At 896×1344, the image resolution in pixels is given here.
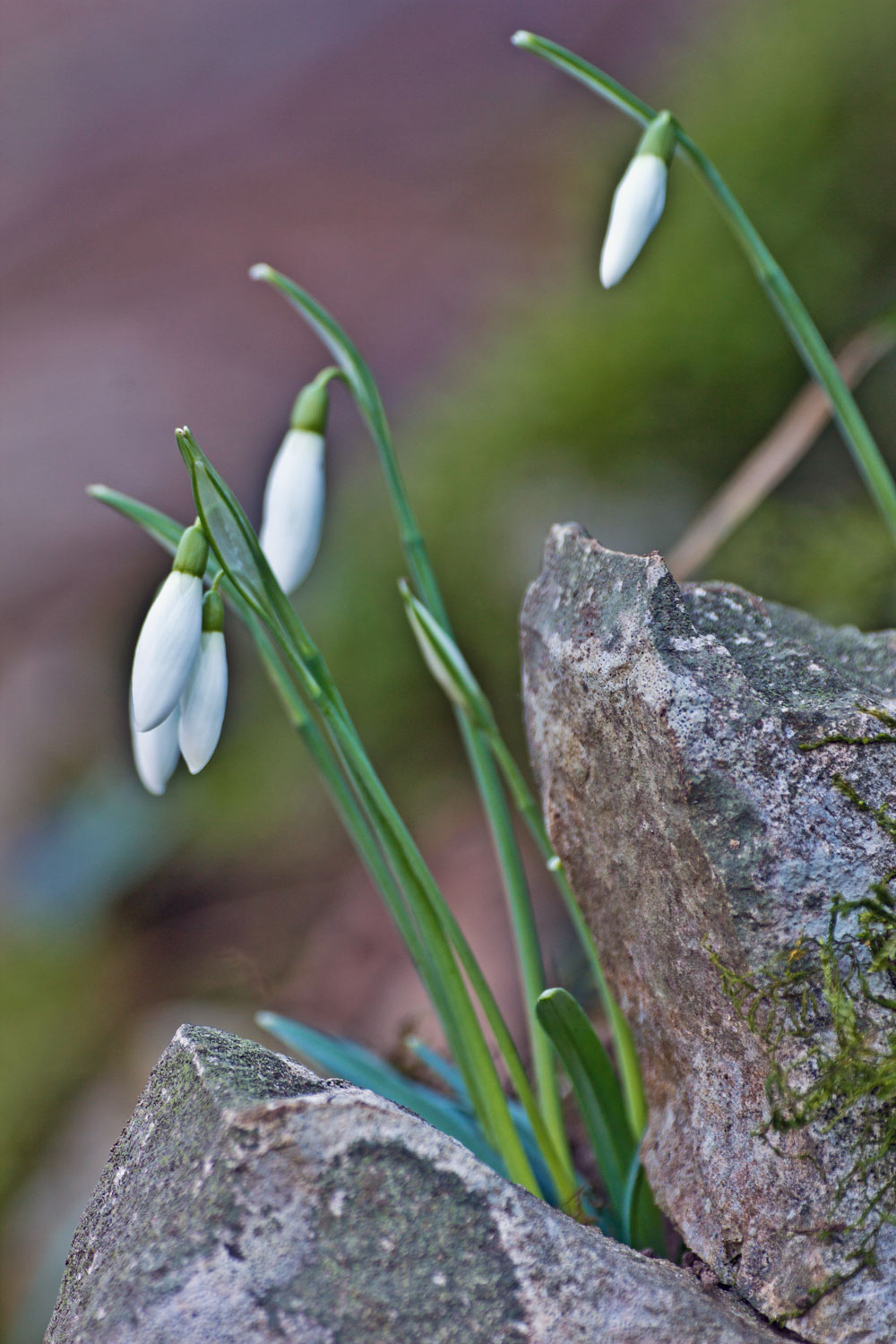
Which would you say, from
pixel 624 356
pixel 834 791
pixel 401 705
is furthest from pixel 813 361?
pixel 401 705

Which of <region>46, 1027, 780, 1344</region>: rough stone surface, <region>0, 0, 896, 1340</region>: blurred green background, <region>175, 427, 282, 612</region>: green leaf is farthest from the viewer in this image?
<region>0, 0, 896, 1340</region>: blurred green background

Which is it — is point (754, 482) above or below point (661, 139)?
below

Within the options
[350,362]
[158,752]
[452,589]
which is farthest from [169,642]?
[452,589]

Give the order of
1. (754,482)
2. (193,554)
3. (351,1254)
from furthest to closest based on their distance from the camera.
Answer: (754,482), (193,554), (351,1254)

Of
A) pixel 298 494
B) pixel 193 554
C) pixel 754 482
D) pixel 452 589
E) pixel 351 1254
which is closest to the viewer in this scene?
pixel 351 1254

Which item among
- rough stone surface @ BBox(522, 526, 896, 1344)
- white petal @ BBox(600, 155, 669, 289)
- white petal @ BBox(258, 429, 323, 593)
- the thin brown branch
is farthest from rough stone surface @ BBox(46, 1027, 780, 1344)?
the thin brown branch

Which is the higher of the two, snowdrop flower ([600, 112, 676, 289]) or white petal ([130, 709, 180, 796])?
snowdrop flower ([600, 112, 676, 289])

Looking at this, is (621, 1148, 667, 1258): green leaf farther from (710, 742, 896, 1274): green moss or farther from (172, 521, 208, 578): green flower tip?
(172, 521, 208, 578): green flower tip

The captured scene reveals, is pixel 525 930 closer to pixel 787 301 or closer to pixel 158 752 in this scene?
pixel 158 752
